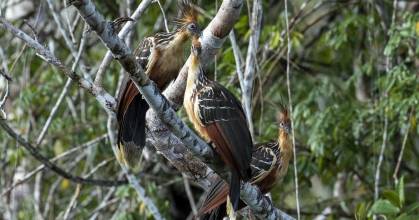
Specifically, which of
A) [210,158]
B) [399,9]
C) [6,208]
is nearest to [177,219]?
[6,208]

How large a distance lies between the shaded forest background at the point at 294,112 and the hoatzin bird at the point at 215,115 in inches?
53.4

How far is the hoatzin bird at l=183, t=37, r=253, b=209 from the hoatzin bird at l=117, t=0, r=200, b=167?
300mm

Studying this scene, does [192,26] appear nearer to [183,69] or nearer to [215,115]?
[183,69]

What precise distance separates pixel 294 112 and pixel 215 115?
77.2 inches

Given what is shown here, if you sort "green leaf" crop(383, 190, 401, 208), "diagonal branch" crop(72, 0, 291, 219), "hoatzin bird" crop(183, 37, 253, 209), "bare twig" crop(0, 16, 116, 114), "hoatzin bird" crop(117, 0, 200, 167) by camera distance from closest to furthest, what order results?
"diagonal branch" crop(72, 0, 291, 219), "bare twig" crop(0, 16, 116, 114), "hoatzin bird" crop(183, 37, 253, 209), "hoatzin bird" crop(117, 0, 200, 167), "green leaf" crop(383, 190, 401, 208)

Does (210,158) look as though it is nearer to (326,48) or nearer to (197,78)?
(197,78)

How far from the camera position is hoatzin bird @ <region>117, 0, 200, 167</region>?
13.0 feet

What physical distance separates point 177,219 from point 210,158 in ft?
12.0

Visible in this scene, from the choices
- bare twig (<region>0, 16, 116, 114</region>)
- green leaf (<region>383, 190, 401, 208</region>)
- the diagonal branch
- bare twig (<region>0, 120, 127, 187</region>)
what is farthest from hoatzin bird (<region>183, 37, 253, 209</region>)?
bare twig (<region>0, 120, 127, 187</region>)

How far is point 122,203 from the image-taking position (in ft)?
19.0

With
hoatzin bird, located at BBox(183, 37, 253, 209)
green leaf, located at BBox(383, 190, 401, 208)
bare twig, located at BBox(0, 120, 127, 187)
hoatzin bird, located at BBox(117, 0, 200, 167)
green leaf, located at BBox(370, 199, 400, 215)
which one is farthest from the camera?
bare twig, located at BBox(0, 120, 127, 187)

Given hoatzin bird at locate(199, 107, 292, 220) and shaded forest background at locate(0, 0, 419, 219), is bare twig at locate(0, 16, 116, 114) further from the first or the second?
shaded forest background at locate(0, 0, 419, 219)

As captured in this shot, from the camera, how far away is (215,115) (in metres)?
3.70

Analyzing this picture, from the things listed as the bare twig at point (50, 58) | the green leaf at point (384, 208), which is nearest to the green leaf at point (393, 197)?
the green leaf at point (384, 208)
